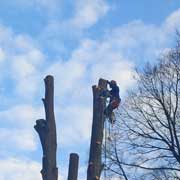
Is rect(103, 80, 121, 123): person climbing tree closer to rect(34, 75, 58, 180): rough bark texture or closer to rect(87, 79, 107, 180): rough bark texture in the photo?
rect(87, 79, 107, 180): rough bark texture

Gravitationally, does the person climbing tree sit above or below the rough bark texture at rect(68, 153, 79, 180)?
above

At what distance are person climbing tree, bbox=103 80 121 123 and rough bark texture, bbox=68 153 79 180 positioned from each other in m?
1.51

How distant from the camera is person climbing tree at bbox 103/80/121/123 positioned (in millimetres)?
10494

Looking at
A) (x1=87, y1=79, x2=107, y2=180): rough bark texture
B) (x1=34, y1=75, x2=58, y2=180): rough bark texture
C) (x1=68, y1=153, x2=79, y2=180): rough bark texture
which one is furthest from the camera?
(x1=34, y1=75, x2=58, y2=180): rough bark texture

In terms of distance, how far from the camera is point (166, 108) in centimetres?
1833

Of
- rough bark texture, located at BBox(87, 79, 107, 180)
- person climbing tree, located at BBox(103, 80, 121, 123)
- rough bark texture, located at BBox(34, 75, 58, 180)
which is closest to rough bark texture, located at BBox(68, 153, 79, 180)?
rough bark texture, located at BBox(87, 79, 107, 180)

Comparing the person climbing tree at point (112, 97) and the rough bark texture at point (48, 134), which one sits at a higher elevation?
the person climbing tree at point (112, 97)

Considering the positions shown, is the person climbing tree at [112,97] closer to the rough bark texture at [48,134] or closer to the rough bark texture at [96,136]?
the rough bark texture at [96,136]

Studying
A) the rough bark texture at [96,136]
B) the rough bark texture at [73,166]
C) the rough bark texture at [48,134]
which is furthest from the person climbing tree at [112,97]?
the rough bark texture at [73,166]

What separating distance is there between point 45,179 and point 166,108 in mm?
9619

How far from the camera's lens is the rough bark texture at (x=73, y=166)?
29.8 feet

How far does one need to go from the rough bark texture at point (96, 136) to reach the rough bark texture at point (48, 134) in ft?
2.46

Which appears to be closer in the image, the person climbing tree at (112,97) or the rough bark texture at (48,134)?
the rough bark texture at (48,134)

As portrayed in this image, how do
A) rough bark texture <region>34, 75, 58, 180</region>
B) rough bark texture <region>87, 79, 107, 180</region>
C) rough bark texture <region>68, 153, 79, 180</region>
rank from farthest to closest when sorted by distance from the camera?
rough bark texture <region>34, 75, 58, 180</region> < rough bark texture <region>87, 79, 107, 180</region> < rough bark texture <region>68, 153, 79, 180</region>
